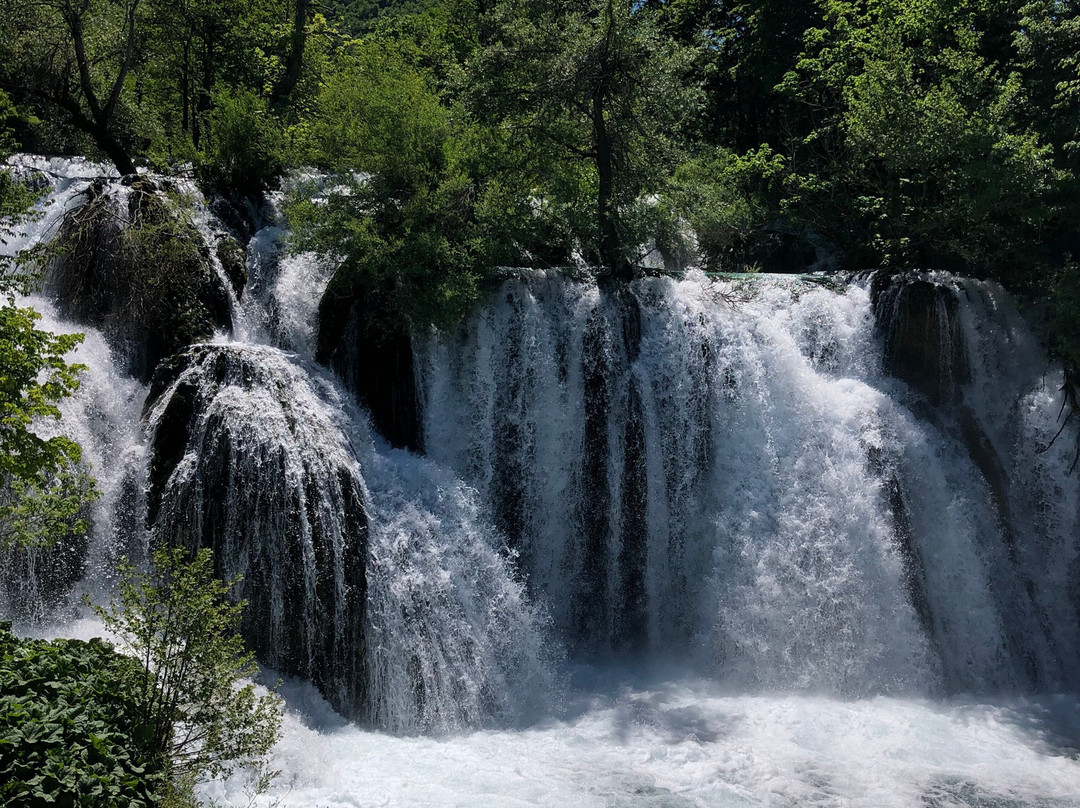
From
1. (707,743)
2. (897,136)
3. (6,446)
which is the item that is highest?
(897,136)

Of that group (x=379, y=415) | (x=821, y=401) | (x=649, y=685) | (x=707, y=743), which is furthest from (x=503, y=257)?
(x=707, y=743)

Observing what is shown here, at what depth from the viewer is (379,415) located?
13727 millimetres

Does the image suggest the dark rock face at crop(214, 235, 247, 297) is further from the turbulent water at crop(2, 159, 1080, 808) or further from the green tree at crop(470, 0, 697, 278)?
the green tree at crop(470, 0, 697, 278)

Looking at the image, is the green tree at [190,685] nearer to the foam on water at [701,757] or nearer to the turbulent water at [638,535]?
the foam on water at [701,757]

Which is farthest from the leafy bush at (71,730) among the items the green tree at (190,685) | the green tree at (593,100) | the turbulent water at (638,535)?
the green tree at (593,100)

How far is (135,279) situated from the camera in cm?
1320

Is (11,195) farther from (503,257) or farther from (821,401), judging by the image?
(821,401)

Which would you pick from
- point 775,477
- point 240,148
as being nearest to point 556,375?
point 775,477

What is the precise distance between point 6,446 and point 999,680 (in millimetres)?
13373

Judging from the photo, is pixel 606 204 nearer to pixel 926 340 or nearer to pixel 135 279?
pixel 926 340

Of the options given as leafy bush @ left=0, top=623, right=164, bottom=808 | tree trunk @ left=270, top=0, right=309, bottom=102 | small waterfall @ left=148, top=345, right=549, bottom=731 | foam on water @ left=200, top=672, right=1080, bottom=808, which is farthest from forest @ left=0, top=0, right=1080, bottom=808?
tree trunk @ left=270, top=0, right=309, bottom=102

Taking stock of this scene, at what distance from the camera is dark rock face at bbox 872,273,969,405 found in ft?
49.4

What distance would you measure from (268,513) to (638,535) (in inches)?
228

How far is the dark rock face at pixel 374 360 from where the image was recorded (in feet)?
45.2
